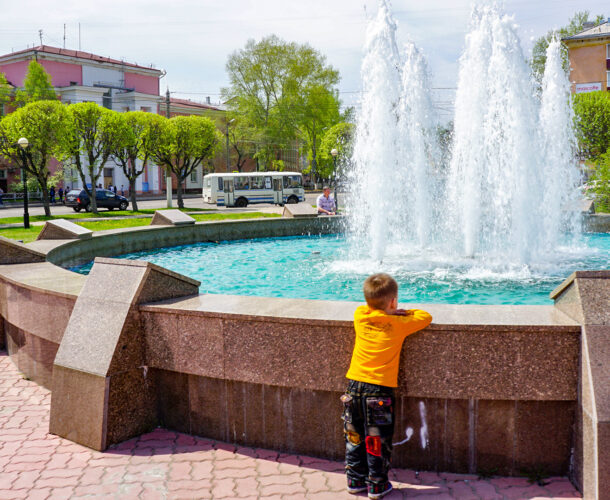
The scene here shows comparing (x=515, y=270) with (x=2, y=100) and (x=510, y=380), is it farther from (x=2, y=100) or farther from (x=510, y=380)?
(x=2, y=100)

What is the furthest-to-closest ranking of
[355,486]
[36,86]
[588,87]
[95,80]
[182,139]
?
1. [95,80]
2. [588,87]
3. [36,86]
4. [182,139]
5. [355,486]

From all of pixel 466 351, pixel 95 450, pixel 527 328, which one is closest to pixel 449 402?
pixel 466 351

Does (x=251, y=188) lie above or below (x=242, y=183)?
below

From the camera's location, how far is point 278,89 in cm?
5084

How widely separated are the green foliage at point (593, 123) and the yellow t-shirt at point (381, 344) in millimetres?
35190

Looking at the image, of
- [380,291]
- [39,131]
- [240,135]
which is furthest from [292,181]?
[380,291]

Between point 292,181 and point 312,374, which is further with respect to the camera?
point 292,181

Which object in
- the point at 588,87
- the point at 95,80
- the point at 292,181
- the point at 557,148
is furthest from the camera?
the point at 95,80

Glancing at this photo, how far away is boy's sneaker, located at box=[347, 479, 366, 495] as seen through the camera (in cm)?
340

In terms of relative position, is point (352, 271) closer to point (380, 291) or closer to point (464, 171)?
point (464, 171)

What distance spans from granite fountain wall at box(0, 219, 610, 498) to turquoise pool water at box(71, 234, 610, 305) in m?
3.35

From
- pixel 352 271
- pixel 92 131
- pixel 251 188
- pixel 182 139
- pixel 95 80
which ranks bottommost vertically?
pixel 352 271

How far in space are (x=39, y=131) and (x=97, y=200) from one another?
743cm

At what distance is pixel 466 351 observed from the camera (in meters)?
3.52
